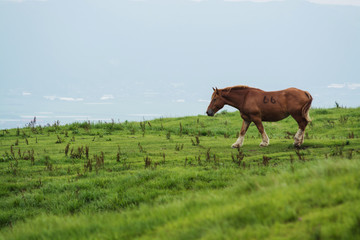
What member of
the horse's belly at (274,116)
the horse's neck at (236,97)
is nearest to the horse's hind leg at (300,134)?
the horse's belly at (274,116)

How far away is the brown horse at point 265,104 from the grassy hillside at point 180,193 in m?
0.89

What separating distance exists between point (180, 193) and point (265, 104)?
749 centimetres

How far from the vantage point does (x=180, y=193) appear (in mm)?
8875

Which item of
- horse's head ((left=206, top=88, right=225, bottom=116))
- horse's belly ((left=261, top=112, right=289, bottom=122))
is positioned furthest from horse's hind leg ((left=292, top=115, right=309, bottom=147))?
horse's head ((left=206, top=88, right=225, bottom=116))

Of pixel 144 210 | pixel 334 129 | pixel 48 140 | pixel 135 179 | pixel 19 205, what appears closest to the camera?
pixel 144 210

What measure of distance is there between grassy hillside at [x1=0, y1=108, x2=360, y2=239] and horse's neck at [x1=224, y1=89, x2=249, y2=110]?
1.83m

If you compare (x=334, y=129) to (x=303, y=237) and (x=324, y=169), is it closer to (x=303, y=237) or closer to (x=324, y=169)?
(x=324, y=169)

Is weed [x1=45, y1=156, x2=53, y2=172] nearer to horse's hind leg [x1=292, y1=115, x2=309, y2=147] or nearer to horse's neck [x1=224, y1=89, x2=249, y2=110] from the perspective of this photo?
horse's neck [x1=224, y1=89, x2=249, y2=110]

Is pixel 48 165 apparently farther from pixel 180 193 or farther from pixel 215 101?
pixel 215 101

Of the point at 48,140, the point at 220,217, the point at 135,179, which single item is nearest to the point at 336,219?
the point at 220,217

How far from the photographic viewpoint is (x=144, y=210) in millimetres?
6605

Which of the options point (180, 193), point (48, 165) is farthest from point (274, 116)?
point (48, 165)

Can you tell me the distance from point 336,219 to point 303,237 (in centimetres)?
53

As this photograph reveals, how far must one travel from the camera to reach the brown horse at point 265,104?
1456 centimetres
